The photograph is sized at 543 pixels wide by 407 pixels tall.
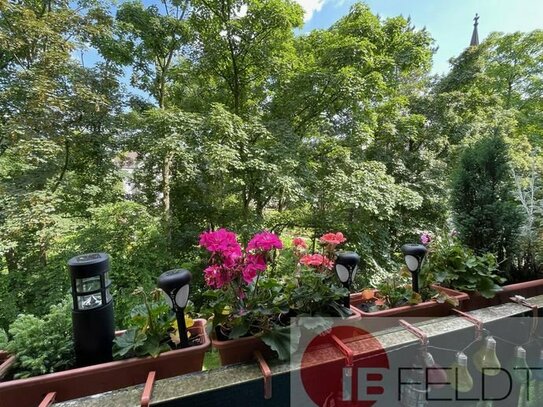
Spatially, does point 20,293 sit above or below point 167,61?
below

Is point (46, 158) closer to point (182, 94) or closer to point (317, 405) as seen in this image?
point (182, 94)

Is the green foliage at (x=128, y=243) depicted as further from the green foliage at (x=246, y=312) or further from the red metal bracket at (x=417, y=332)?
the red metal bracket at (x=417, y=332)

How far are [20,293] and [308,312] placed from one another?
3839 mm

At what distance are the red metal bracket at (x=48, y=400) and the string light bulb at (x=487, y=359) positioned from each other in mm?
1299

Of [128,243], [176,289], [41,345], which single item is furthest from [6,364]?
[128,243]

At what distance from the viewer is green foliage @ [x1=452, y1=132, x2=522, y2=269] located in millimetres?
1728

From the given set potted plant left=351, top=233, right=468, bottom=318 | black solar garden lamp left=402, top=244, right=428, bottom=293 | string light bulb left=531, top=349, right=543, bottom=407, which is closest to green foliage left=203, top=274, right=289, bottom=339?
potted plant left=351, top=233, right=468, bottom=318

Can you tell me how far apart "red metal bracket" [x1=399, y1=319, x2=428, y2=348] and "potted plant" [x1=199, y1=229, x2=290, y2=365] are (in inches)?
17.5

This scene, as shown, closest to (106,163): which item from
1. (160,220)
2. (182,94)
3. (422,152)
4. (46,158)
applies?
(46,158)

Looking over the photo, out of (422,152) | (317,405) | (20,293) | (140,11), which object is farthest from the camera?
(422,152)

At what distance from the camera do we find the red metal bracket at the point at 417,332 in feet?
3.10

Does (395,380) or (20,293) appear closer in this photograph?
(395,380)

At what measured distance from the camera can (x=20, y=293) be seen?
3.28m

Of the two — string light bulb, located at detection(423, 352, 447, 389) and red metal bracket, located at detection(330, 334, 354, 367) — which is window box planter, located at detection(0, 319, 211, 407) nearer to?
red metal bracket, located at detection(330, 334, 354, 367)
